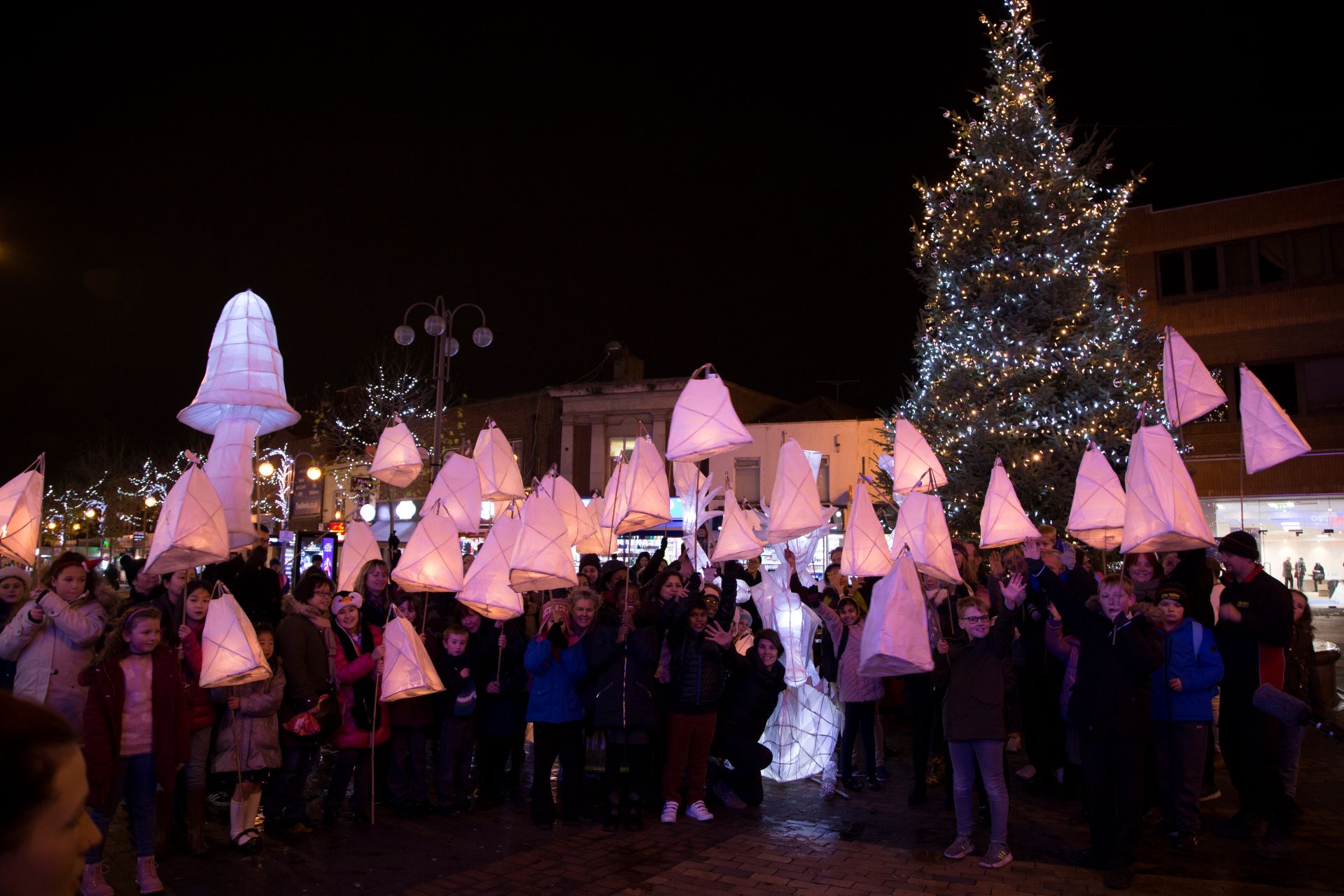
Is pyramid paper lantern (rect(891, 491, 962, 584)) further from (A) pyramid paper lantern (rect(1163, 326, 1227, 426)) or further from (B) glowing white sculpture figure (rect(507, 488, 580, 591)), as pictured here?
(B) glowing white sculpture figure (rect(507, 488, 580, 591))

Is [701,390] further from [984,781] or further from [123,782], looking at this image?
[123,782]

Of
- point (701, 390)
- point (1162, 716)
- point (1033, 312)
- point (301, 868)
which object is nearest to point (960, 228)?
point (1033, 312)

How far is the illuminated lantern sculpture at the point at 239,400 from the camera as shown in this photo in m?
8.61

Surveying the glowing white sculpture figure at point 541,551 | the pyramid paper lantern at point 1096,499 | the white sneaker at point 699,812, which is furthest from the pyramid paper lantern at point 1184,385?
the glowing white sculpture figure at point 541,551

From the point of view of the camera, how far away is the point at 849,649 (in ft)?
30.3

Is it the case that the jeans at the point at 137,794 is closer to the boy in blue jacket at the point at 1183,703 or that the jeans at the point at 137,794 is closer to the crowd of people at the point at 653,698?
the crowd of people at the point at 653,698

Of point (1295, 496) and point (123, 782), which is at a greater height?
point (1295, 496)

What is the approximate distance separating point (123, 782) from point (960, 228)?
15.2 meters

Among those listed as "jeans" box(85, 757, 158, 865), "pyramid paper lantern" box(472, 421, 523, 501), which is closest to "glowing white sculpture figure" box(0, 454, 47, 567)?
"jeans" box(85, 757, 158, 865)

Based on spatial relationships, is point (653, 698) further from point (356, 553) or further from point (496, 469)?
point (496, 469)

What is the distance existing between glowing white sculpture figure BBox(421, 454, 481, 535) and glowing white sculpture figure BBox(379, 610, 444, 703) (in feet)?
9.23

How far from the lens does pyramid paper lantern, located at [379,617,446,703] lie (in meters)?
7.54

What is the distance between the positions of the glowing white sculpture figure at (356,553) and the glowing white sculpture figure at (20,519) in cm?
272

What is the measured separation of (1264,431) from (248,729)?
9262 millimetres
